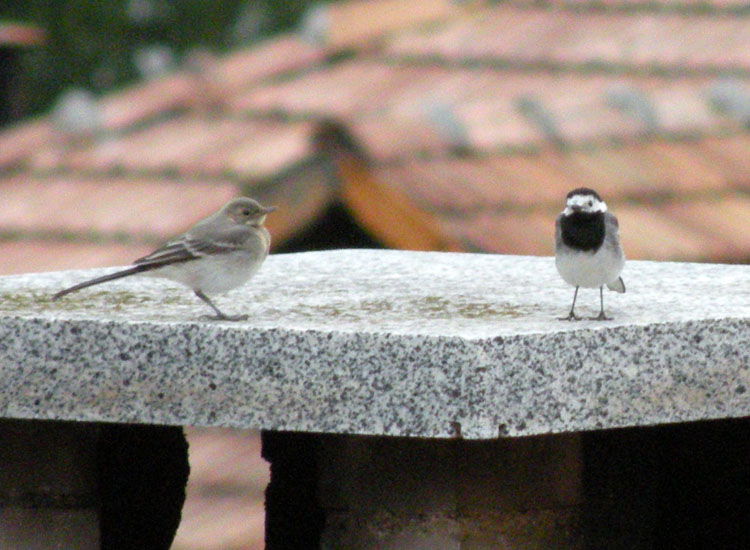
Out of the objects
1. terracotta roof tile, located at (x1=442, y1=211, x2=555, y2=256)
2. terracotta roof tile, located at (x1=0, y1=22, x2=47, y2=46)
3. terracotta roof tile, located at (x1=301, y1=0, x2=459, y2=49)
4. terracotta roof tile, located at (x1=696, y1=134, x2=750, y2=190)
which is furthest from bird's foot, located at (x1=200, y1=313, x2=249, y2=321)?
terracotta roof tile, located at (x1=0, y1=22, x2=47, y2=46)

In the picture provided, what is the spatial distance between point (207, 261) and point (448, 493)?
0.80m

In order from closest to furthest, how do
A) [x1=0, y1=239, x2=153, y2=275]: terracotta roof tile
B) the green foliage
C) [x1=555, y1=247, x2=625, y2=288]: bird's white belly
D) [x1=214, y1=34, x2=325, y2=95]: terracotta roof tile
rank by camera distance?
[x1=555, y1=247, x2=625, y2=288]: bird's white belly, [x1=0, y1=239, x2=153, y2=275]: terracotta roof tile, [x1=214, y1=34, x2=325, y2=95]: terracotta roof tile, the green foliage

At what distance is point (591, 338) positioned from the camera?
8.30ft

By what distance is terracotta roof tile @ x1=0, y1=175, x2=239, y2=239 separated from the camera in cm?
648

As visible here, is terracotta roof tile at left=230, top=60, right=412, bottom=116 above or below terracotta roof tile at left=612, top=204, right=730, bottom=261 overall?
above

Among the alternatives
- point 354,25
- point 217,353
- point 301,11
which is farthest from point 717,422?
point 301,11

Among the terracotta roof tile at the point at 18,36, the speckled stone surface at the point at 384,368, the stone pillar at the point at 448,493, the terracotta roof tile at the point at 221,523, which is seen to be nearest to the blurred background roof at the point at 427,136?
the terracotta roof tile at the point at 18,36

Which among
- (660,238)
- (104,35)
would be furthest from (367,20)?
(104,35)

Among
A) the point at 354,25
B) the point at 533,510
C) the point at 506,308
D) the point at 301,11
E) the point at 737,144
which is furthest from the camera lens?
the point at 301,11

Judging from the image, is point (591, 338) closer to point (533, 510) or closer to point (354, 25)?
point (533, 510)

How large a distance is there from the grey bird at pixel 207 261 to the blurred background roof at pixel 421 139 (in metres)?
2.11

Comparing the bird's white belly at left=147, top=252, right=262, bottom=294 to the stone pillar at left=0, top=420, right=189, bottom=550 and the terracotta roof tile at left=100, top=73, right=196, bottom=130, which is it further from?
the terracotta roof tile at left=100, top=73, right=196, bottom=130

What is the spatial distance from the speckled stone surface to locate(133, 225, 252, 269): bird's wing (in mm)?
302

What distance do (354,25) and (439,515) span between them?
5.89m
